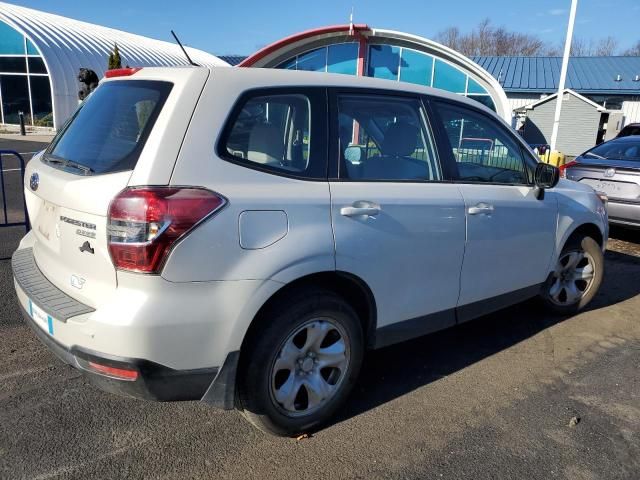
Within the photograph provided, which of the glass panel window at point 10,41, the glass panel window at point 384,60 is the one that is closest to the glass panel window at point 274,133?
the glass panel window at point 384,60

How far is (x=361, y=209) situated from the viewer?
2.76 metres

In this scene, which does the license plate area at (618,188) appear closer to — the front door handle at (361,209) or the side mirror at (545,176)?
the side mirror at (545,176)

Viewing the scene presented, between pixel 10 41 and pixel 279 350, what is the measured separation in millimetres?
26929

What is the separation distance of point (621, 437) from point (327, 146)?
2.42 m

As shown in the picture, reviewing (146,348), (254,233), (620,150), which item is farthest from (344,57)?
(146,348)

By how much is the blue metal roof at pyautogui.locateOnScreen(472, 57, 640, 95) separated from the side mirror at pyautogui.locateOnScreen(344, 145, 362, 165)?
30.6 m

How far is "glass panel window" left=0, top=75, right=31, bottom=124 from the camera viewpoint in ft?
78.2

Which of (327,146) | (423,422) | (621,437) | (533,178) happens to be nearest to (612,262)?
(533,178)

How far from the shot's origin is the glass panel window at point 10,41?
23.1 metres

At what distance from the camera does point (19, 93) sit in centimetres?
2423

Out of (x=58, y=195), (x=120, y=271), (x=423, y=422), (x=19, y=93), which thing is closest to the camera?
(x=120, y=271)

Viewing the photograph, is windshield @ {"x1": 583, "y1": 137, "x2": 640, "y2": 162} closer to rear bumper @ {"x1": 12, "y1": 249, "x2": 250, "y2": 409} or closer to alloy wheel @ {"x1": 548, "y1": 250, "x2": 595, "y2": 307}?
alloy wheel @ {"x1": 548, "y1": 250, "x2": 595, "y2": 307}

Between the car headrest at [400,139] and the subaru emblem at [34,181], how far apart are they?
2.05m

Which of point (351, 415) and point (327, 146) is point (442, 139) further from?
point (351, 415)
